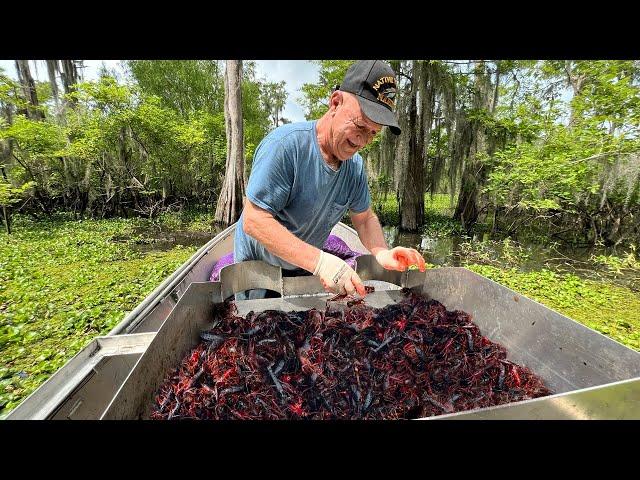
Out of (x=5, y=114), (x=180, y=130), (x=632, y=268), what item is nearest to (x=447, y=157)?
(x=632, y=268)

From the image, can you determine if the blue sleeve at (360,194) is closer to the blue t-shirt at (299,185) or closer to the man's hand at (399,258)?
the blue t-shirt at (299,185)

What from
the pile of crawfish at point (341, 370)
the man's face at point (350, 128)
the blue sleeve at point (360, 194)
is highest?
the man's face at point (350, 128)

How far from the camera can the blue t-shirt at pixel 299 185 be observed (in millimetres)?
1920

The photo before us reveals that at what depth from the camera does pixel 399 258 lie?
218cm

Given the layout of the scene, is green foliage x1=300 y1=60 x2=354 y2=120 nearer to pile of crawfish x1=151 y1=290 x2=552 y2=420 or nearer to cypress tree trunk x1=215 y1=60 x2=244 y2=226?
cypress tree trunk x1=215 y1=60 x2=244 y2=226

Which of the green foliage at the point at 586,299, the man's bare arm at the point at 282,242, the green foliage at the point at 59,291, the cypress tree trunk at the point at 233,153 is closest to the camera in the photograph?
the man's bare arm at the point at 282,242

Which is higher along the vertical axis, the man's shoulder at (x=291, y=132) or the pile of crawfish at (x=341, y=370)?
the man's shoulder at (x=291, y=132)

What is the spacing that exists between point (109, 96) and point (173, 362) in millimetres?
14620

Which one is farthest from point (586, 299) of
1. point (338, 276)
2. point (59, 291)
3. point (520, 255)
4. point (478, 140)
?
point (59, 291)

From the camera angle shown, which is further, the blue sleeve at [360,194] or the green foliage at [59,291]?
the green foliage at [59,291]

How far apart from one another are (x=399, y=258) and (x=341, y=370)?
0.98m

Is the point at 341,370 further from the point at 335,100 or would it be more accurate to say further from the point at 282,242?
the point at 335,100

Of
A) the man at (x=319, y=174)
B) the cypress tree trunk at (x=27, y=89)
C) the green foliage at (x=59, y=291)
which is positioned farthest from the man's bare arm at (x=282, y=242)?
the cypress tree trunk at (x=27, y=89)
